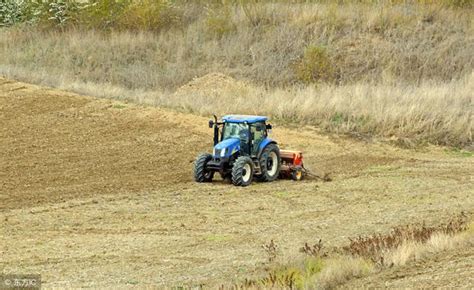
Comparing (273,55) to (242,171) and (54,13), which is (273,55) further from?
(242,171)

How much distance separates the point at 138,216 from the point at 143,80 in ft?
83.5

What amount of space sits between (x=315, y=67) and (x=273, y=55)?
340 cm

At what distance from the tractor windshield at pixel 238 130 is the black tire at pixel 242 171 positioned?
0.58m

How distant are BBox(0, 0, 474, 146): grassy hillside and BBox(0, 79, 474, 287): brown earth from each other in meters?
2.17

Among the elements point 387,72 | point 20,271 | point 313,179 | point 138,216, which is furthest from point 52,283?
point 387,72

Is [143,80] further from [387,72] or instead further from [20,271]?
[20,271]

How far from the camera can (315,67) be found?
4250cm

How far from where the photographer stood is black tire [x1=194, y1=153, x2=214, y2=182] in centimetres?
2319

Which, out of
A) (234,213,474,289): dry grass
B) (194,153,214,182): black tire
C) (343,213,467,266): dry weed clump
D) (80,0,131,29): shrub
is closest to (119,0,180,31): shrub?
(80,0,131,29): shrub

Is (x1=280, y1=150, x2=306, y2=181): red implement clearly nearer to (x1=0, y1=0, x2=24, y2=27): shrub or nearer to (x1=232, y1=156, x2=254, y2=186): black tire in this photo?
(x1=232, y1=156, x2=254, y2=186): black tire

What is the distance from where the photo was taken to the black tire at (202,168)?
2319 cm

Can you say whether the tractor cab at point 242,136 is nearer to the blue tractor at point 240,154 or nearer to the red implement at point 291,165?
the blue tractor at point 240,154

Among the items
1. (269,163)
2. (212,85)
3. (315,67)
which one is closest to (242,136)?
(269,163)

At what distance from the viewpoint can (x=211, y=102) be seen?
1372 inches
